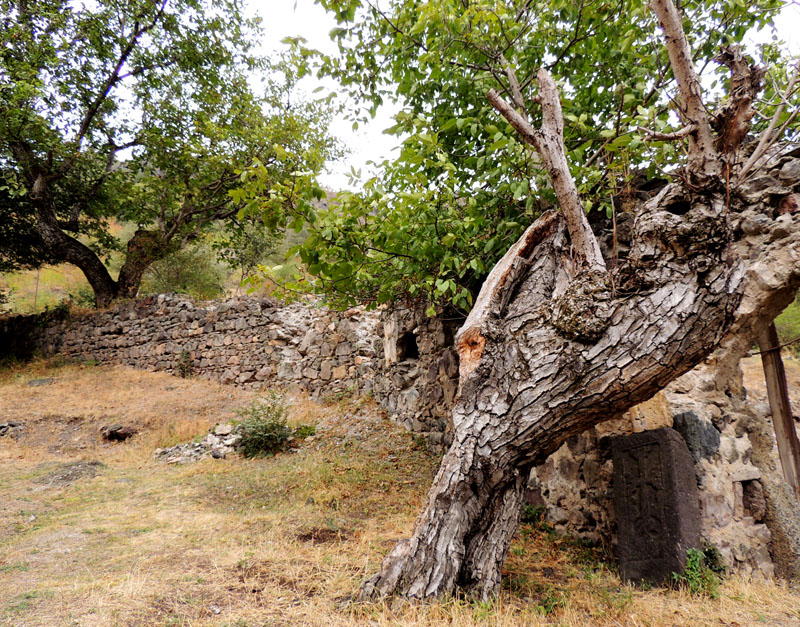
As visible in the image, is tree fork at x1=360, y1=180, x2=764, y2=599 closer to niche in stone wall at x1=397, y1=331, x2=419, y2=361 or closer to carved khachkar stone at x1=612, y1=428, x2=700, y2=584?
carved khachkar stone at x1=612, y1=428, x2=700, y2=584

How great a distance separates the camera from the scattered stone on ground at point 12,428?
24.4ft

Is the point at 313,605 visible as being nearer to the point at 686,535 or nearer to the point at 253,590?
the point at 253,590

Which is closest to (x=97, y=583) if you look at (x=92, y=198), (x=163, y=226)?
(x=163, y=226)

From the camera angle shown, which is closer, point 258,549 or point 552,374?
point 552,374

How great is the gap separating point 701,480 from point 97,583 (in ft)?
14.2

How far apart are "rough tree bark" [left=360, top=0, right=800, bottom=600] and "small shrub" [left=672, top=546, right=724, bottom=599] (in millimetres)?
1220

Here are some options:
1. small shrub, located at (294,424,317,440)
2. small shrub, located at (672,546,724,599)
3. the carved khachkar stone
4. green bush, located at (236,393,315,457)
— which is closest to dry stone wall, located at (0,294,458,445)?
small shrub, located at (294,424,317,440)

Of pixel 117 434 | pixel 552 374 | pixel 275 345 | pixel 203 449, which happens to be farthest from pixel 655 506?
pixel 275 345

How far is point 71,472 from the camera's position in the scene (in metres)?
5.66

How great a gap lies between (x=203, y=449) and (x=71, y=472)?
1.64 m

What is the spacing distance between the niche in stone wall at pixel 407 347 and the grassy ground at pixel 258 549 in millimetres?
1166

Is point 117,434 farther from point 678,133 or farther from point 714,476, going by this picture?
point 678,133

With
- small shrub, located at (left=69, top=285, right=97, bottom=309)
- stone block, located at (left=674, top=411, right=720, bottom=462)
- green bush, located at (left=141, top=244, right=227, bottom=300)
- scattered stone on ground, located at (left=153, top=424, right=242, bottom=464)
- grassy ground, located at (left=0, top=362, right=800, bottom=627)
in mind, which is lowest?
grassy ground, located at (left=0, top=362, right=800, bottom=627)

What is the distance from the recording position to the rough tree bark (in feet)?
7.50
